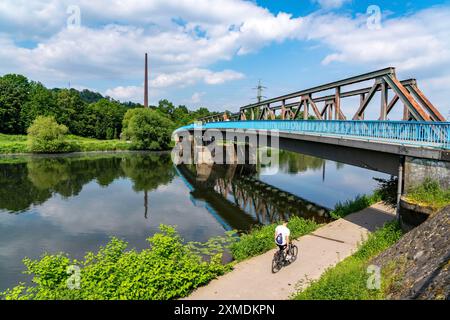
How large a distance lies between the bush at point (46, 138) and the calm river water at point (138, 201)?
44.5 ft

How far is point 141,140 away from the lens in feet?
226

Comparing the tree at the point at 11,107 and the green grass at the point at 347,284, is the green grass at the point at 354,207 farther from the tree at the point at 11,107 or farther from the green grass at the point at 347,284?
the tree at the point at 11,107

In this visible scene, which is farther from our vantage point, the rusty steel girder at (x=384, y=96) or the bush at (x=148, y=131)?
the bush at (x=148, y=131)

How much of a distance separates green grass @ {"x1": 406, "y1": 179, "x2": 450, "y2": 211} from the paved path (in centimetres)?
294

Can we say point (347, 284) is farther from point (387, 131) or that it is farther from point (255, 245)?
point (387, 131)

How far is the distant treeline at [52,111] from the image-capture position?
80.4 m

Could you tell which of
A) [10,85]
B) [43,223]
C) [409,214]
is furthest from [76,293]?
[10,85]

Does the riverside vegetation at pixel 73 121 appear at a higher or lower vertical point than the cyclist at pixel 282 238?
higher

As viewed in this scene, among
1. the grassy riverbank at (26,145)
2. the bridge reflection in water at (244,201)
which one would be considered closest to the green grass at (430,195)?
the bridge reflection in water at (244,201)

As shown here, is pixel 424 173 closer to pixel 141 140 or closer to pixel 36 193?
pixel 36 193

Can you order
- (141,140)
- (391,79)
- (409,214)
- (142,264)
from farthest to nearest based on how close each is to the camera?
1. (141,140)
2. (391,79)
3. (409,214)
4. (142,264)

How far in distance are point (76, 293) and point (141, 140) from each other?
6308 centimetres

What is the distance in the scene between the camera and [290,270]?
9992 mm

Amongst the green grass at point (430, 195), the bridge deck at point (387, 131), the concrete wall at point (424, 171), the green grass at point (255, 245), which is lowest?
the green grass at point (255, 245)
